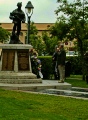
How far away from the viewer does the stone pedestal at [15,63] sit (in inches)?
766

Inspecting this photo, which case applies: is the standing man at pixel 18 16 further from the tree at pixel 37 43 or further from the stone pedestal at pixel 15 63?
the tree at pixel 37 43

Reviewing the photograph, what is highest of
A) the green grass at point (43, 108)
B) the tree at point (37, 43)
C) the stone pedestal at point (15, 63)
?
the tree at point (37, 43)

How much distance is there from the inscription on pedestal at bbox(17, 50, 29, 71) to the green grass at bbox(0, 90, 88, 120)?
6.16 metres

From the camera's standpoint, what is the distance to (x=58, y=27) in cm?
2806

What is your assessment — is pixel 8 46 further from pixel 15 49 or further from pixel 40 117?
pixel 40 117

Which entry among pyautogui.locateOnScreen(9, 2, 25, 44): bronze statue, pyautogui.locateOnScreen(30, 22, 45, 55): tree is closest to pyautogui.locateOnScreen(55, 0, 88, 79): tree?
pyautogui.locateOnScreen(9, 2, 25, 44): bronze statue

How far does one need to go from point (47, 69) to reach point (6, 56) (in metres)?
8.11

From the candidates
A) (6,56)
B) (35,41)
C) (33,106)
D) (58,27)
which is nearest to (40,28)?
(35,41)

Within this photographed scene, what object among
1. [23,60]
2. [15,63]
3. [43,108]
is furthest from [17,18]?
[43,108]

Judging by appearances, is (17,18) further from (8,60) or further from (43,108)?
(43,108)

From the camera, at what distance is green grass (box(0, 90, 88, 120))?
9.68m

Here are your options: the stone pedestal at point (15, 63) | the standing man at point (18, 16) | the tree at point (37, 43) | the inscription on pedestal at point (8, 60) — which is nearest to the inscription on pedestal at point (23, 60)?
the stone pedestal at point (15, 63)

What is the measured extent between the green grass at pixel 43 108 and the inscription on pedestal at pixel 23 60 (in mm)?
6163

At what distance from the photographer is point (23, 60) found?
→ 20.0m
